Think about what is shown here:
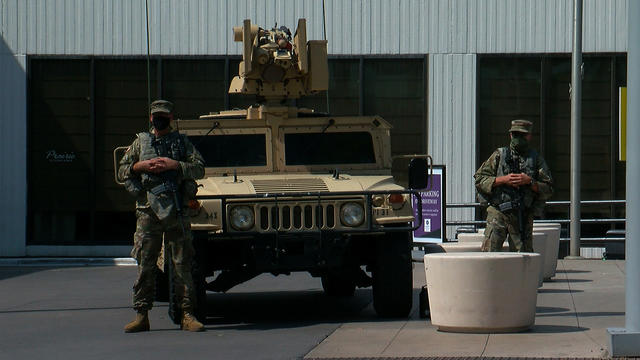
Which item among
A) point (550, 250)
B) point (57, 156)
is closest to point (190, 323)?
point (550, 250)

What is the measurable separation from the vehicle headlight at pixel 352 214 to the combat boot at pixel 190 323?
5.62 feet

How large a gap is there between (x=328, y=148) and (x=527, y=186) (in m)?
2.21

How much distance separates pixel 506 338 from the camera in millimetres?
10086

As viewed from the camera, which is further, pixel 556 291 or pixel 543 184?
pixel 556 291

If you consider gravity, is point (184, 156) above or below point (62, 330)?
above

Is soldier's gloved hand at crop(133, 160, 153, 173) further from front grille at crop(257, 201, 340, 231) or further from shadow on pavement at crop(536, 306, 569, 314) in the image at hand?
shadow on pavement at crop(536, 306, 569, 314)

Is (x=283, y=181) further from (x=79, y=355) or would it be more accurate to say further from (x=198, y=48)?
(x=198, y=48)

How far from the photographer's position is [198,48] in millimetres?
22562

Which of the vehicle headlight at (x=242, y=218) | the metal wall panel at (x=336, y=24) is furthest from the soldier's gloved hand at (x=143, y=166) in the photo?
the metal wall panel at (x=336, y=24)

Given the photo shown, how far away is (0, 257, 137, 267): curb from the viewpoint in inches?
867

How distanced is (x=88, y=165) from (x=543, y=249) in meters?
10.3

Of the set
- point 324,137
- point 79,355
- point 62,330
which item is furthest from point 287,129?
point 79,355

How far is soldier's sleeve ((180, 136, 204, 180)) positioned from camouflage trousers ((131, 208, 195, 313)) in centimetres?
43

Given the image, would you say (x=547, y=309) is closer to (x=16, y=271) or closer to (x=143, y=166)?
(x=143, y=166)
